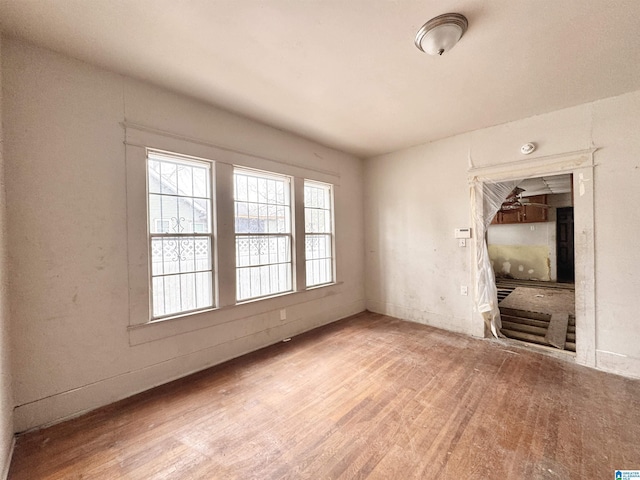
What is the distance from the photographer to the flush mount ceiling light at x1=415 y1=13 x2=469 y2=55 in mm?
1675

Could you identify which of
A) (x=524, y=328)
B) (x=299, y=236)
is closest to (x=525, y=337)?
(x=524, y=328)

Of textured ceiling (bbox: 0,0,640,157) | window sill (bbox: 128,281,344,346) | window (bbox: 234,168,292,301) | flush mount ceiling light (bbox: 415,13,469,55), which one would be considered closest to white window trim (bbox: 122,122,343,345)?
window sill (bbox: 128,281,344,346)

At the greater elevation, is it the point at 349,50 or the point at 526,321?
the point at 349,50

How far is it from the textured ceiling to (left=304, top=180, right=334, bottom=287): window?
4.45ft

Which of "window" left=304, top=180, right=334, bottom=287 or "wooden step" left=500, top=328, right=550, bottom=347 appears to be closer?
"wooden step" left=500, top=328, right=550, bottom=347

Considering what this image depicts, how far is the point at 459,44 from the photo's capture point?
1917 mm

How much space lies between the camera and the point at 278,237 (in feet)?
11.6

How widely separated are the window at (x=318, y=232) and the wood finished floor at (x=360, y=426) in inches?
60.1

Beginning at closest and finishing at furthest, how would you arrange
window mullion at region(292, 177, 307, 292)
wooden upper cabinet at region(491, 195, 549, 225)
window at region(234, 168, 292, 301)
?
window at region(234, 168, 292, 301) < window mullion at region(292, 177, 307, 292) < wooden upper cabinet at region(491, 195, 549, 225)

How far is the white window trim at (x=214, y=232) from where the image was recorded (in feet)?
7.57

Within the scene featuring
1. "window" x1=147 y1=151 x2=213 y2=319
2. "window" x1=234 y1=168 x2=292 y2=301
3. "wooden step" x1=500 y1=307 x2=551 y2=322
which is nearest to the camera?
"window" x1=147 y1=151 x2=213 y2=319

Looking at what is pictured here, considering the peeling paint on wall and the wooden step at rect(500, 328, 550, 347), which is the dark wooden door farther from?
the wooden step at rect(500, 328, 550, 347)

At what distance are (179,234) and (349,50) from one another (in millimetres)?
2268

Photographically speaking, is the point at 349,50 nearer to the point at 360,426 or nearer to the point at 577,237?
the point at 360,426
